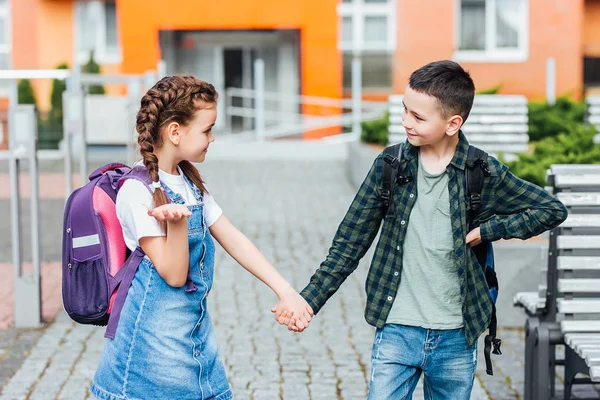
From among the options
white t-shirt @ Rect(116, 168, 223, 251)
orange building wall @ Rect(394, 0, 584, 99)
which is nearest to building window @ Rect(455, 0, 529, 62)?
orange building wall @ Rect(394, 0, 584, 99)

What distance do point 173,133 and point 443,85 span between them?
863 millimetres

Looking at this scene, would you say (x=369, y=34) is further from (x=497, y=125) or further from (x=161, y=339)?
(x=161, y=339)

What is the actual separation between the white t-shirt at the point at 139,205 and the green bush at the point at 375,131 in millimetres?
10867

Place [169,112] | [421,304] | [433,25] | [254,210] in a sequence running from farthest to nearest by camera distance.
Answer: [433,25] < [254,210] < [421,304] < [169,112]

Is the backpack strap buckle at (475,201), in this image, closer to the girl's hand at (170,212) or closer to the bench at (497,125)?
the girl's hand at (170,212)

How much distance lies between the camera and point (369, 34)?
2767 centimetres

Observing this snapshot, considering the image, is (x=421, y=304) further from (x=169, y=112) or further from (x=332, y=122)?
(x=332, y=122)

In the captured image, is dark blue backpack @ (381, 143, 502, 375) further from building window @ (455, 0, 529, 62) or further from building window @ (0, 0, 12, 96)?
building window @ (0, 0, 12, 96)

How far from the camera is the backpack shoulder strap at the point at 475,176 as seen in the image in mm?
3543

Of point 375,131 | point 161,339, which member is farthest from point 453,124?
point 375,131

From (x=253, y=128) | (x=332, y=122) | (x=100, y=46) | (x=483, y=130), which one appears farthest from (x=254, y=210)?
(x=100, y=46)

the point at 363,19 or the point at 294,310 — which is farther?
the point at 363,19

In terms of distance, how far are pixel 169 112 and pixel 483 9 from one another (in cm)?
2496

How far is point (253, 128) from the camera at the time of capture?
27.1 meters
